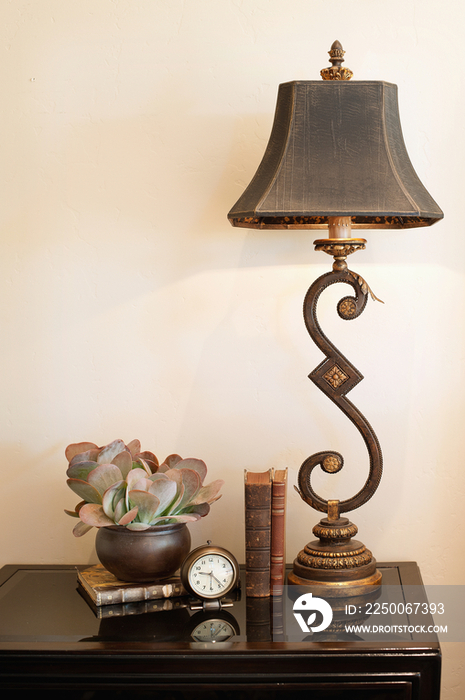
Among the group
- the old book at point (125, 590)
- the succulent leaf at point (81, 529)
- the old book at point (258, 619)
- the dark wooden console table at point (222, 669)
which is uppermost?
the succulent leaf at point (81, 529)

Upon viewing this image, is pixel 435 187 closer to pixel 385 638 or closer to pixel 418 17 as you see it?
pixel 418 17

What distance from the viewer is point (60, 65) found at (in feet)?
4.29

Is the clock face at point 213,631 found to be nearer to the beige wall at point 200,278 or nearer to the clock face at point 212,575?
the clock face at point 212,575

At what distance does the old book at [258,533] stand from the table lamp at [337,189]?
0.07 metres

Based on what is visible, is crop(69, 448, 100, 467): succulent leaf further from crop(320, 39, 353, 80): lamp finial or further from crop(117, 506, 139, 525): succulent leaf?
crop(320, 39, 353, 80): lamp finial

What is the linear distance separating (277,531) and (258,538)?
0.12 ft

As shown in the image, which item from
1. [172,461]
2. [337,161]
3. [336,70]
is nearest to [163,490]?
[172,461]

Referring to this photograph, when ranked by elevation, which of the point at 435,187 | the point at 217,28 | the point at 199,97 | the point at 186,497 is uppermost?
the point at 217,28

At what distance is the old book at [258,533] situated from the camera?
1058 mm

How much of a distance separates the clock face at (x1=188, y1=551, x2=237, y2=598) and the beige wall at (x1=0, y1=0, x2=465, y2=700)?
260 mm

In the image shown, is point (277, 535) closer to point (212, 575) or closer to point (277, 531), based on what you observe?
point (277, 531)

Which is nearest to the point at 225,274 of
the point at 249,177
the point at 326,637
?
the point at 249,177

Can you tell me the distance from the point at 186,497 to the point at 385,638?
403 millimetres

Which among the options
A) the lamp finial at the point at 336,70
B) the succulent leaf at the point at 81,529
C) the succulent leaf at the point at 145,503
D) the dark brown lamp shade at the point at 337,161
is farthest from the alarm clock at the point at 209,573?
the lamp finial at the point at 336,70
